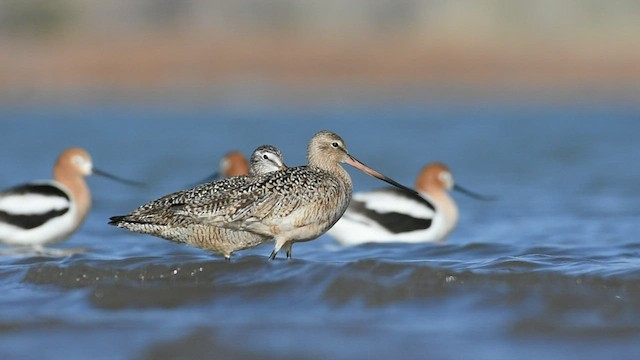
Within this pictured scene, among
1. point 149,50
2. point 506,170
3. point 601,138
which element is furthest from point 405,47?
point 506,170

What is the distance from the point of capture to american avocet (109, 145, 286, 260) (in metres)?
7.32

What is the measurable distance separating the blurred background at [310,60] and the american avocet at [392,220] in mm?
21088

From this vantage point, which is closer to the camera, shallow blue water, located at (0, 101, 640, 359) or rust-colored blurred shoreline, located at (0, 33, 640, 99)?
shallow blue water, located at (0, 101, 640, 359)

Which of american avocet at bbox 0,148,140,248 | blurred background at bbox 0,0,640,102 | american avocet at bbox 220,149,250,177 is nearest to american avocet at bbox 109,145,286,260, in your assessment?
american avocet at bbox 0,148,140,248

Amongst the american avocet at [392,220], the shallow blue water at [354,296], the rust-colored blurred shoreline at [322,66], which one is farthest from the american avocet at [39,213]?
the rust-colored blurred shoreline at [322,66]

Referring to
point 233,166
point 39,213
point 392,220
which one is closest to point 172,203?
point 39,213

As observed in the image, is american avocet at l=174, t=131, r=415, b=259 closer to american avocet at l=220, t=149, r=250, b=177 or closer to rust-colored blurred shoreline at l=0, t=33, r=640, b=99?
american avocet at l=220, t=149, r=250, b=177

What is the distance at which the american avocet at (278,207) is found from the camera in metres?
7.27

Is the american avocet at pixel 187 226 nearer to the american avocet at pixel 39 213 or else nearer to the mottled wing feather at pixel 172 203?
the mottled wing feather at pixel 172 203

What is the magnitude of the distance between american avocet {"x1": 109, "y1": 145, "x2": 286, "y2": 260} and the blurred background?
23909mm

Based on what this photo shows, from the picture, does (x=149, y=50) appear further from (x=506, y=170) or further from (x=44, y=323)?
(x=44, y=323)

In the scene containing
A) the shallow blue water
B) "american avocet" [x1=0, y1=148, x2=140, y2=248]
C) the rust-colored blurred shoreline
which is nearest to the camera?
the shallow blue water

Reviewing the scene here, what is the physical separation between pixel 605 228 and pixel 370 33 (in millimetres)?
28419

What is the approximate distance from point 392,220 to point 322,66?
23.6m
